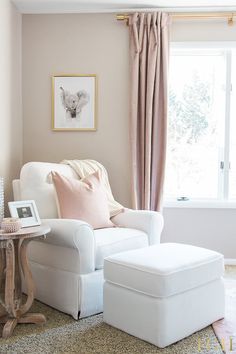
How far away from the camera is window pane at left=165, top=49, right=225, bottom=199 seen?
3.71m

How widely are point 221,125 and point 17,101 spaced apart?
1.93m

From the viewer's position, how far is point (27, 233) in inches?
85.8

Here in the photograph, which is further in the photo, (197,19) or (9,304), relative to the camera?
(197,19)

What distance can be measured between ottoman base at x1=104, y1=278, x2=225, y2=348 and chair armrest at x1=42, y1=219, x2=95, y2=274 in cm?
17

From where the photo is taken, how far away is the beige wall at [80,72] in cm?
360

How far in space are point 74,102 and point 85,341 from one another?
86.2 inches

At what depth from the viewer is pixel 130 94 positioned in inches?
139

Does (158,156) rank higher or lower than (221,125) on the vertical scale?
lower

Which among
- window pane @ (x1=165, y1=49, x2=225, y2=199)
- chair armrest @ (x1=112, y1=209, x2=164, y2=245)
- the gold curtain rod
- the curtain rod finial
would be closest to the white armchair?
chair armrest @ (x1=112, y1=209, x2=164, y2=245)

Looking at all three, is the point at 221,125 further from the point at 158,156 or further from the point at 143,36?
the point at 143,36

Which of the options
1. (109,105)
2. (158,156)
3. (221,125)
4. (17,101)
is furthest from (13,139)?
(221,125)

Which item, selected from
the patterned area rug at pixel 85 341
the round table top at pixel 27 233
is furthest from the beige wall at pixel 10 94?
the patterned area rug at pixel 85 341

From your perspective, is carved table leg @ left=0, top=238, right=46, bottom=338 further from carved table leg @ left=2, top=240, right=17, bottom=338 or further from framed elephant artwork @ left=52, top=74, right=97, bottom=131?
framed elephant artwork @ left=52, top=74, right=97, bottom=131

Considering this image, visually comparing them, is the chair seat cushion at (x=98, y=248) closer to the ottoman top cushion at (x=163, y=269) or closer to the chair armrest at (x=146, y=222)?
the chair armrest at (x=146, y=222)
